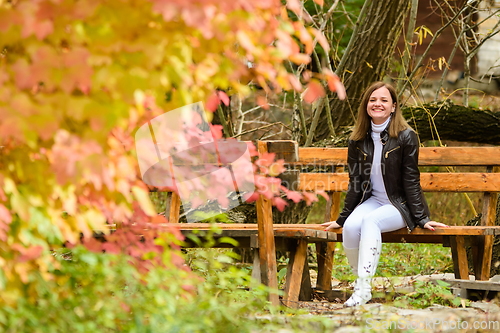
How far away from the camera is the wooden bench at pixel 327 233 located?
2686mm

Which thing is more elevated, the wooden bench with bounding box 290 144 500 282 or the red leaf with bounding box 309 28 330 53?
the red leaf with bounding box 309 28 330 53

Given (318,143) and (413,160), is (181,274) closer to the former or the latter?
(413,160)

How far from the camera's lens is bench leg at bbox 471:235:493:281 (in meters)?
3.35

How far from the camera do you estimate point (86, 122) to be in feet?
5.30

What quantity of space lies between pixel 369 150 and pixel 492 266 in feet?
5.45

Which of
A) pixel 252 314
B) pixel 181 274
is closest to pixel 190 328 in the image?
pixel 181 274

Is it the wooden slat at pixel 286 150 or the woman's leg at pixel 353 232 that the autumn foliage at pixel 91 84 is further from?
the woman's leg at pixel 353 232

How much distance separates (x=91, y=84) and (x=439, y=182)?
9.75 ft

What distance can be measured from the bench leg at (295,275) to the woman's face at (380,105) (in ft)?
3.45

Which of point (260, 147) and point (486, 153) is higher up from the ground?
point (260, 147)

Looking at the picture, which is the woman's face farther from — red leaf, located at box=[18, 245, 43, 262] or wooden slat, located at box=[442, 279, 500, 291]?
red leaf, located at box=[18, 245, 43, 262]

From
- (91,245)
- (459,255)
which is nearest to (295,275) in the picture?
(459,255)

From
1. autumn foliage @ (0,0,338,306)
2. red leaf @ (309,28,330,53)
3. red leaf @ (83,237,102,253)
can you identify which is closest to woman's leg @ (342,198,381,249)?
autumn foliage @ (0,0,338,306)

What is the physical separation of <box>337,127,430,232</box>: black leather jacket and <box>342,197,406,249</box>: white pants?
6cm
